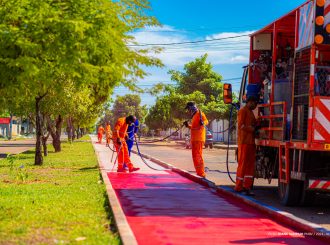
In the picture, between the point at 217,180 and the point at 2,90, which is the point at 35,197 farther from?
Answer: the point at 217,180

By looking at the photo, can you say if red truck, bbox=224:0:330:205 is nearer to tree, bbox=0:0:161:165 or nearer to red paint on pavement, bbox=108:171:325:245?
red paint on pavement, bbox=108:171:325:245

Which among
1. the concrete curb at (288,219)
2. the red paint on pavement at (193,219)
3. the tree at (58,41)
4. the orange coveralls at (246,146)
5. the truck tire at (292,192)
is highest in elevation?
the tree at (58,41)

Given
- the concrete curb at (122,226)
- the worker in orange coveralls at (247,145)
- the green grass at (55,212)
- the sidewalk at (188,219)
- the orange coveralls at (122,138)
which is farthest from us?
the orange coveralls at (122,138)

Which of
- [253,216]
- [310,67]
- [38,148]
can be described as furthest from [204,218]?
[38,148]

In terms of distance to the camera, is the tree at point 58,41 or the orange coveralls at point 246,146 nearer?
the tree at point 58,41

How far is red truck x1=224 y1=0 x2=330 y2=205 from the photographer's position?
891 centimetres

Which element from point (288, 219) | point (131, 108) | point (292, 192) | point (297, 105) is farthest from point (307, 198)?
point (131, 108)

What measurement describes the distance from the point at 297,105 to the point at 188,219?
116 inches

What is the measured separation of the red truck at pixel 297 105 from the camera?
891 cm

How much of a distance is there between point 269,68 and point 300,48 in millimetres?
2503

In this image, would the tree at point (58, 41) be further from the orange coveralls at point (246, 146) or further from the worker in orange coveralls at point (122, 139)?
the worker in orange coveralls at point (122, 139)

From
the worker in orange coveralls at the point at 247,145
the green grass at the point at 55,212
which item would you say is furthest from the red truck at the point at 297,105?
the green grass at the point at 55,212

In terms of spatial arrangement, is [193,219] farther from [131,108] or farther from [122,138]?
[131,108]

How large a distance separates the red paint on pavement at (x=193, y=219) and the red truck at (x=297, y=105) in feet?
3.61
